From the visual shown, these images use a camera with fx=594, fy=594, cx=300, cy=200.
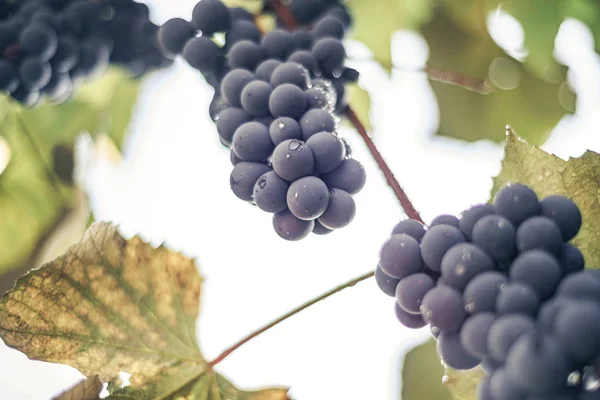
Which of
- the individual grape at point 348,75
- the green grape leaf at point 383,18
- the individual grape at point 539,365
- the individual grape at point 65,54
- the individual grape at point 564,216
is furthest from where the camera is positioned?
the green grape leaf at point 383,18

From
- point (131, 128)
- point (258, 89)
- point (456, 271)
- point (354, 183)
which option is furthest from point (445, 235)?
point (131, 128)

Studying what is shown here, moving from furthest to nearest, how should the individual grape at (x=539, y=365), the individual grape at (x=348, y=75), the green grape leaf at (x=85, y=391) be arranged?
the individual grape at (x=348, y=75), the green grape leaf at (x=85, y=391), the individual grape at (x=539, y=365)

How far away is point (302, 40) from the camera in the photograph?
2.46ft

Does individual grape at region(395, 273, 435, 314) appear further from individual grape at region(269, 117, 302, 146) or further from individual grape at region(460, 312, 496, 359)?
individual grape at region(269, 117, 302, 146)

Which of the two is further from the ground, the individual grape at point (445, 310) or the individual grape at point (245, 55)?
the individual grape at point (245, 55)

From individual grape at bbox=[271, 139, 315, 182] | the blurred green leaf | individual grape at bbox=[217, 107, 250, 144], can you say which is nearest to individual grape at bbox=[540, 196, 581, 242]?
individual grape at bbox=[271, 139, 315, 182]

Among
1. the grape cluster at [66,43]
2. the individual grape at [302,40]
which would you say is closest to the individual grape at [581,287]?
the individual grape at [302,40]

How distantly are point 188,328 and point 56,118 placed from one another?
0.62 metres

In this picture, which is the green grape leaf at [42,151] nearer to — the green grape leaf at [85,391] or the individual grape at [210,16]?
the individual grape at [210,16]

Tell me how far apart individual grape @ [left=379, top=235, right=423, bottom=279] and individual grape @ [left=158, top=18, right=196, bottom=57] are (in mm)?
443

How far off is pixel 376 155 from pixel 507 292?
275 millimetres

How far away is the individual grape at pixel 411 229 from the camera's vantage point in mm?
498

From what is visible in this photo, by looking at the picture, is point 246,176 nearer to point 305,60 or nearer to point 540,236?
point 305,60

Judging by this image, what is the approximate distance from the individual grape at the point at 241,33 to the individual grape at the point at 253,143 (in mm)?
198
